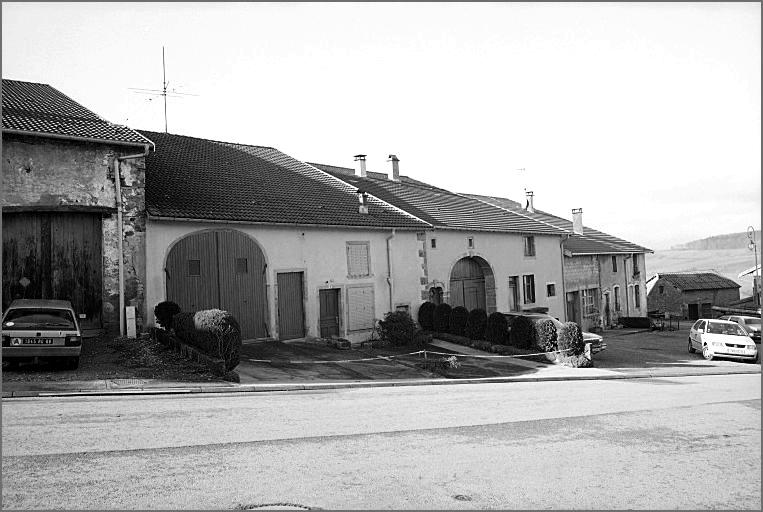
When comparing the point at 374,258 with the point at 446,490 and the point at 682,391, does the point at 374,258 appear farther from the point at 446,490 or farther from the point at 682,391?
the point at 446,490

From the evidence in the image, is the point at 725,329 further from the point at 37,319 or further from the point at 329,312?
the point at 37,319

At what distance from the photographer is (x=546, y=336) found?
2220 cm

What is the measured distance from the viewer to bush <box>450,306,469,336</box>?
81.8 feet

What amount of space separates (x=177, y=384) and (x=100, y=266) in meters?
6.31

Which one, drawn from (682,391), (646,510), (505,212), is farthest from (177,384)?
(505,212)

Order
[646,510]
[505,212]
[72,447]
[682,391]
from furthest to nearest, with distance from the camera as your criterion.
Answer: [505,212] < [682,391] < [72,447] < [646,510]

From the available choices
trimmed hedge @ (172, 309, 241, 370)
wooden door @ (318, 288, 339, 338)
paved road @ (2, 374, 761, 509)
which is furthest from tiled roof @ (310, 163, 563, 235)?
paved road @ (2, 374, 761, 509)

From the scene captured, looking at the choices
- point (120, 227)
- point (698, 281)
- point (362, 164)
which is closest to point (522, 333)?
point (362, 164)

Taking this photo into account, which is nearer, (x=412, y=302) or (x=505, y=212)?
(x=412, y=302)

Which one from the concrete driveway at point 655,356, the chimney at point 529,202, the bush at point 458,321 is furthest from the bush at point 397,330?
the chimney at point 529,202

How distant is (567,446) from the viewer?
28.7 ft

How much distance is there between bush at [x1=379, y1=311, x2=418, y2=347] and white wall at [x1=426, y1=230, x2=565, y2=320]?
380 centimetres

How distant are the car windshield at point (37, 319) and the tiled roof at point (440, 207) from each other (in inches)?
683

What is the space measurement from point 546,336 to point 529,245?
1140cm
